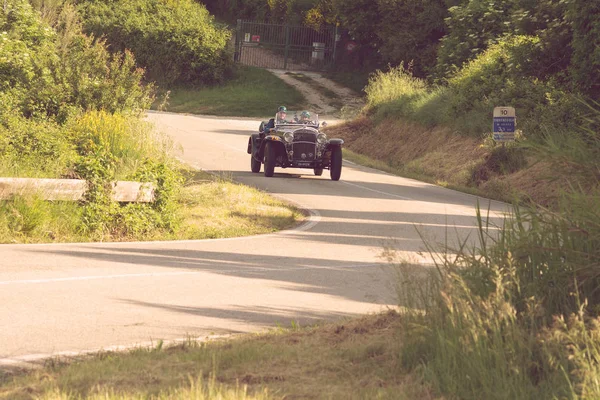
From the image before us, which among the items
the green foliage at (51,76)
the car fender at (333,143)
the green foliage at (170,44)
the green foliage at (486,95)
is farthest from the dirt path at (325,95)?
the green foliage at (51,76)

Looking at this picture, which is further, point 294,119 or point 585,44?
point 294,119

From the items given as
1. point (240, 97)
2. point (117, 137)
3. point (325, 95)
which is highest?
point (325, 95)

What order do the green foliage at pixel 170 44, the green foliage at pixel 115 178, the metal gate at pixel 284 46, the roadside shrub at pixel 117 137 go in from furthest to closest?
1. the metal gate at pixel 284 46
2. the green foliage at pixel 170 44
3. the roadside shrub at pixel 117 137
4. the green foliage at pixel 115 178

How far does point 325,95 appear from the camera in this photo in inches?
2223

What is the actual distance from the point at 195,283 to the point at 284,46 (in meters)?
54.6

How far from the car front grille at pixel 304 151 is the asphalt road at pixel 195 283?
6177mm

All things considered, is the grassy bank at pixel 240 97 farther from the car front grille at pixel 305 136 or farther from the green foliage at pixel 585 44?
the green foliage at pixel 585 44

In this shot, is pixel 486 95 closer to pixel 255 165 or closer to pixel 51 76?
pixel 255 165

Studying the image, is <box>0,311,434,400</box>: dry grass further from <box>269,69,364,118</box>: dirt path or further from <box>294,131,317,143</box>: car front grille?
<box>269,69,364,118</box>: dirt path

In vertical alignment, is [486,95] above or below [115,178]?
above

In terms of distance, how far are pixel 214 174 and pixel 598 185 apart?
19.0 meters

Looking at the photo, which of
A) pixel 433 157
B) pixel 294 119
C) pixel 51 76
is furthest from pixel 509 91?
pixel 51 76

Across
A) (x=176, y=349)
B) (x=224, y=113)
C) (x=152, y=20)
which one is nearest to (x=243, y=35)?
(x=152, y=20)

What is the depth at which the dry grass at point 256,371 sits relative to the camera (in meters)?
5.89
